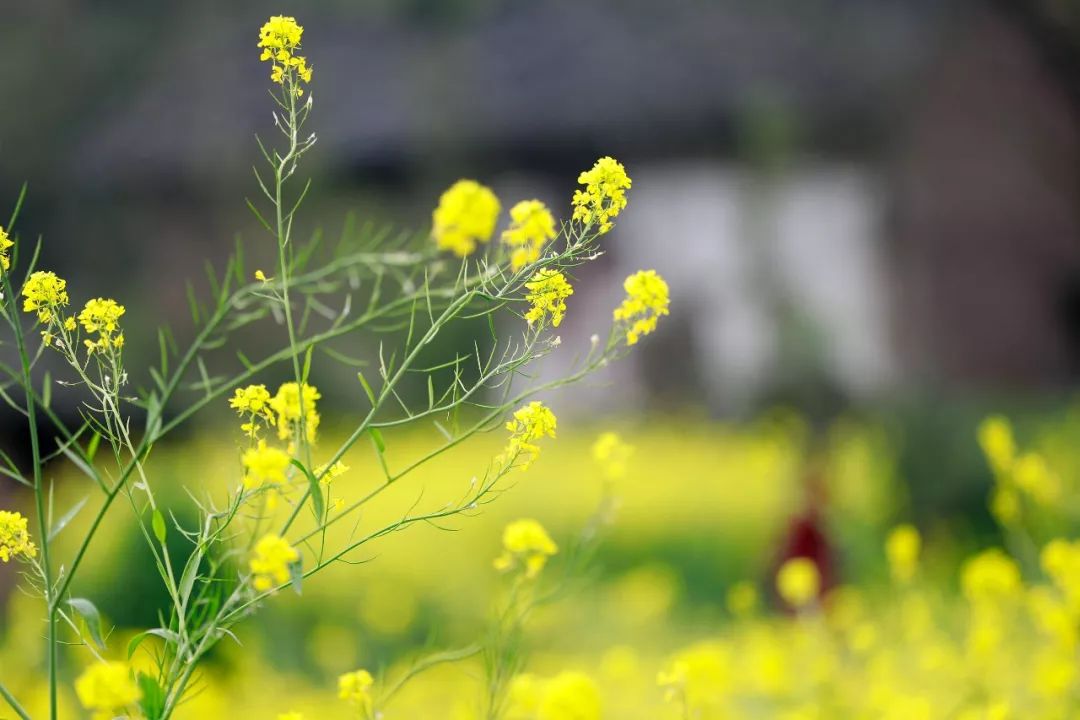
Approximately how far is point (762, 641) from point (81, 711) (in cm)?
189

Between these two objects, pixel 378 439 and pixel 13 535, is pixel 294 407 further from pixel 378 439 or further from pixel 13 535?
pixel 13 535

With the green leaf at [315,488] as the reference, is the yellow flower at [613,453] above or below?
above

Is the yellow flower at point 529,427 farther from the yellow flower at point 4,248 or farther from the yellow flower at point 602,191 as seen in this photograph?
the yellow flower at point 4,248

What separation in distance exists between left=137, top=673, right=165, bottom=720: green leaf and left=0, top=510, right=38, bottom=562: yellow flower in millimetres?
276

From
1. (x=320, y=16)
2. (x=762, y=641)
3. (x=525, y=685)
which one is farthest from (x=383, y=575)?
(x=320, y=16)

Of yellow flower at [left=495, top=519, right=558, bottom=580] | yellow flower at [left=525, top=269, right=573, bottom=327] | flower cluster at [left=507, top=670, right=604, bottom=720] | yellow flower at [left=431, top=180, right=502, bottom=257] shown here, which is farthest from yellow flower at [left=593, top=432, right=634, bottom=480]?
yellow flower at [left=431, top=180, right=502, bottom=257]

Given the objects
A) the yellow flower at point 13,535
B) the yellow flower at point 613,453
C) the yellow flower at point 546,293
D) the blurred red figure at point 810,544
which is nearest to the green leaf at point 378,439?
the yellow flower at point 546,293

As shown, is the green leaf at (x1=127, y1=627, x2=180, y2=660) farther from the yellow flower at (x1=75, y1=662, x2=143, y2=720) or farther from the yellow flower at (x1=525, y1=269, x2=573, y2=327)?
the yellow flower at (x1=525, y1=269, x2=573, y2=327)

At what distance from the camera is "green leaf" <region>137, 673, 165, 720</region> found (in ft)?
4.82

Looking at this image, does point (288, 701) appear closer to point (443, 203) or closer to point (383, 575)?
point (383, 575)

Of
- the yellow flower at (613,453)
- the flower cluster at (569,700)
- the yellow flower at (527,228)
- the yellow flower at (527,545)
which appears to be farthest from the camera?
the yellow flower at (613,453)

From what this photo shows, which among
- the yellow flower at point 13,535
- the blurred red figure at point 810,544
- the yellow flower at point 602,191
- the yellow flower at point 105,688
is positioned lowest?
the yellow flower at point 105,688

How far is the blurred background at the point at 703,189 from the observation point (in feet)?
23.8

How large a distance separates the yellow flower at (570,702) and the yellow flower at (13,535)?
0.69 meters
